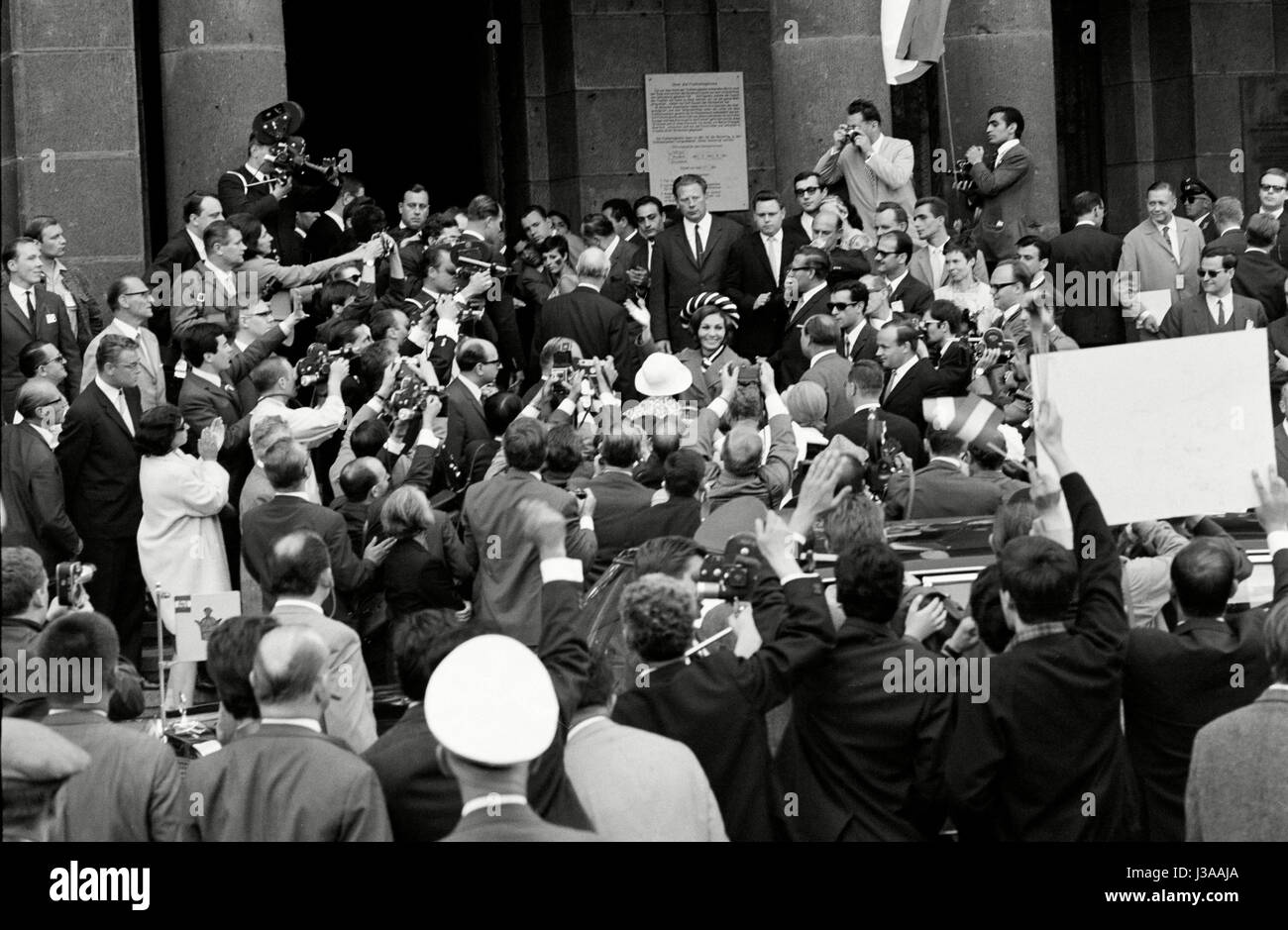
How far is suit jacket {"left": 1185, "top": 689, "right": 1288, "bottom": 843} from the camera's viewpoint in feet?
19.1

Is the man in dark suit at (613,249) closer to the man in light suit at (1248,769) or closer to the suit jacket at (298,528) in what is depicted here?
the suit jacket at (298,528)

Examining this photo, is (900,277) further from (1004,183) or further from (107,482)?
(107,482)

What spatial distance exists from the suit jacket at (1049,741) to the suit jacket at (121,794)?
2305 millimetres

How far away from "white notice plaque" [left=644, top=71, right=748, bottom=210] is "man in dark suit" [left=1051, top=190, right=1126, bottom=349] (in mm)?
4464

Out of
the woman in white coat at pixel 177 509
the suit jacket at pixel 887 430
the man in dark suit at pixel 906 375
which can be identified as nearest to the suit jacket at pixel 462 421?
the woman in white coat at pixel 177 509

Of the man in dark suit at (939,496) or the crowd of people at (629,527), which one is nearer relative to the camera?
the crowd of people at (629,527)

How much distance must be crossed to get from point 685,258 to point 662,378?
130 inches

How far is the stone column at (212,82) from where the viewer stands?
14.3 meters

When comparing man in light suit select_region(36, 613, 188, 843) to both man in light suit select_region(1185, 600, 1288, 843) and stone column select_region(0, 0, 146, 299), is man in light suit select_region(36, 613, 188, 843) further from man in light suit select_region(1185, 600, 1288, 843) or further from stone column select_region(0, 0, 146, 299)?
stone column select_region(0, 0, 146, 299)

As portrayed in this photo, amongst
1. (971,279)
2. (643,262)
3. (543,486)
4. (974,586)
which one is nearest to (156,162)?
(643,262)

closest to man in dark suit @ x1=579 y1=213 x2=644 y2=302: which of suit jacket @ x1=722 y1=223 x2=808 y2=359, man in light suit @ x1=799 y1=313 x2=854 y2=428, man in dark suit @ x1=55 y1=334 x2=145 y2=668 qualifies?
suit jacket @ x1=722 y1=223 x2=808 y2=359

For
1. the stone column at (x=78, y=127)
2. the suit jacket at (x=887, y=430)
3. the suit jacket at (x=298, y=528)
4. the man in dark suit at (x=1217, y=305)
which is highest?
the stone column at (x=78, y=127)

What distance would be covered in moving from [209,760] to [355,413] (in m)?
5.91

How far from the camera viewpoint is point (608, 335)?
1334 cm
